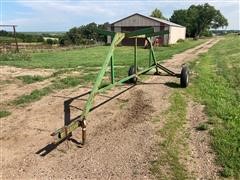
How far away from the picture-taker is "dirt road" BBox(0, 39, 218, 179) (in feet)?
13.3

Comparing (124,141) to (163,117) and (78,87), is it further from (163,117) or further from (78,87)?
(78,87)

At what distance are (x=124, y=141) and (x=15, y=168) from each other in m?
1.78

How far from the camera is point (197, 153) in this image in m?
4.49

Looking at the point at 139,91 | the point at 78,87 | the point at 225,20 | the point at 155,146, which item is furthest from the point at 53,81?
the point at 225,20

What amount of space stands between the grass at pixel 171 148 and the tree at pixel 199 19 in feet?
250

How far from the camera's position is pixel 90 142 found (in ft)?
16.2

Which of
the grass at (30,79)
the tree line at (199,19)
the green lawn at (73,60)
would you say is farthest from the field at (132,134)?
the tree line at (199,19)

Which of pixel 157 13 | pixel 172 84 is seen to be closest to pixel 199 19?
pixel 157 13

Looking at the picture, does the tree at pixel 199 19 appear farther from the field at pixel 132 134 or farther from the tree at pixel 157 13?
the field at pixel 132 134

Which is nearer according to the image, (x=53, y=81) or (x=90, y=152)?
(x=90, y=152)

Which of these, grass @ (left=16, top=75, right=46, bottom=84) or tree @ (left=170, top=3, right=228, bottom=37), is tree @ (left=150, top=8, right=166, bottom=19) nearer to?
tree @ (left=170, top=3, right=228, bottom=37)

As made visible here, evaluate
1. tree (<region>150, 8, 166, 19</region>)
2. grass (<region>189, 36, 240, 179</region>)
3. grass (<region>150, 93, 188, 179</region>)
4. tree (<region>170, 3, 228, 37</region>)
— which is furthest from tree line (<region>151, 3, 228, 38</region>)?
grass (<region>150, 93, 188, 179</region>)

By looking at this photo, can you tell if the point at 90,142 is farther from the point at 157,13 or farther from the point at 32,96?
the point at 157,13

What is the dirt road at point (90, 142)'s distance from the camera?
4.06m
